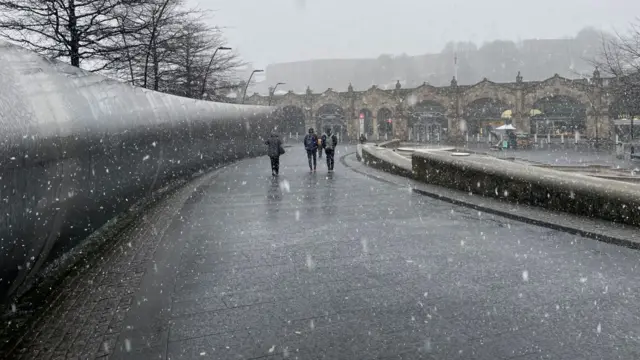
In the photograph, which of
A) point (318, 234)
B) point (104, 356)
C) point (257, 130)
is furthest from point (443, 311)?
point (257, 130)

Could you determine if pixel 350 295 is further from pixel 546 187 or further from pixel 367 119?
pixel 367 119

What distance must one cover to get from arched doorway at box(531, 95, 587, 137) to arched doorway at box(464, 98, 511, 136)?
4.41 m

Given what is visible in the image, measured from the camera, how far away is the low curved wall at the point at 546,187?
26.5ft

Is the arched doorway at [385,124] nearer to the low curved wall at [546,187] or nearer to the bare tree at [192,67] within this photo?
the bare tree at [192,67]

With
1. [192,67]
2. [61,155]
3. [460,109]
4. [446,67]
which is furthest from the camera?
[446,67]

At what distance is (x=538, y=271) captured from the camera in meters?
5.86

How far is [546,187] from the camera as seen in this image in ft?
30.8

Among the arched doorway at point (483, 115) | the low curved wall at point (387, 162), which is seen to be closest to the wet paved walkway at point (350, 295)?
the low curved wall at point (387, 162)

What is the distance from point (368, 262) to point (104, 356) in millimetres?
3254

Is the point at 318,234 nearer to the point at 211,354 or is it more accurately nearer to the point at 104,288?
the point at 104,288

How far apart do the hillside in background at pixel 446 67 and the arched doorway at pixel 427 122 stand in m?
64.3

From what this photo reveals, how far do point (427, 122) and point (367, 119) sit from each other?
901 cm

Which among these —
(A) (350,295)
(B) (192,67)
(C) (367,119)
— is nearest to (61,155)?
(A) (350,295)

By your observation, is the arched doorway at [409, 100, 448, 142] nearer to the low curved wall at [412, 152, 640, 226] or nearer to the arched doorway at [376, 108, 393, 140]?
the arched doorway at [376, 108, 393, 140]
